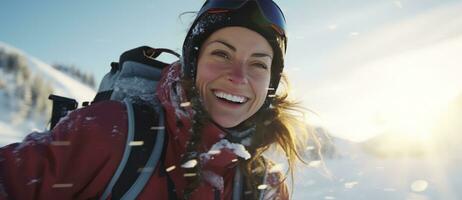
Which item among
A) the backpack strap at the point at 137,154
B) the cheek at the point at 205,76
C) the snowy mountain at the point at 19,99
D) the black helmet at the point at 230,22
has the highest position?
the black helmet at the point at 230,22

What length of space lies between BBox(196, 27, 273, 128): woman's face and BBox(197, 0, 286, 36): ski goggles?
6.6 inches

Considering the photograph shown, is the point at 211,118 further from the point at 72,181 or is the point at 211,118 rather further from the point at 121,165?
the point at 72,181

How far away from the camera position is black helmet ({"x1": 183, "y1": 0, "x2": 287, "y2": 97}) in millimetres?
2471

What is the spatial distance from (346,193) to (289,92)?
5535 millimetres

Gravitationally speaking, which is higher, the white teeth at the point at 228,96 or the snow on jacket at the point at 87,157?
the white teeth at the point at 228,96

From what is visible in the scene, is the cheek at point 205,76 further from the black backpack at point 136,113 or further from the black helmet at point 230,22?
the black backpack at point 136,113

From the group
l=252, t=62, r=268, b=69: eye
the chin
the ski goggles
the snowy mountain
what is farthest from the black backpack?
the snowy mountain

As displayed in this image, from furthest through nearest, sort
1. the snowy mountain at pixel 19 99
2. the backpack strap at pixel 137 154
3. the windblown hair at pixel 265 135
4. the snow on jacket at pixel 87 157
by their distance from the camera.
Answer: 1. the snowy mountain at pixel 19 99
2. the windblown hair at pixel 265 135
3. the backpack strap at pixel 137 154
4. the snow on jacket at pixel 87 157

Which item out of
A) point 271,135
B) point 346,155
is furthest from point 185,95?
point 346,155

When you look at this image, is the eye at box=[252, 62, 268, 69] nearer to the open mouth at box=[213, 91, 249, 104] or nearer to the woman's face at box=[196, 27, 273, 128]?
the woman's face at box=[196, 27, 273, 128]

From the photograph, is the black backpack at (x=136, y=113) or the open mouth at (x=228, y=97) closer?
the black backpack at (x=136, y=113)

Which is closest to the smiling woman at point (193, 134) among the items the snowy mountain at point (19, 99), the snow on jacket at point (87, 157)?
the snow on jacket at point (87, 157)

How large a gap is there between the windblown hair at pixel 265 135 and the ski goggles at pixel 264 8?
0.48 meters

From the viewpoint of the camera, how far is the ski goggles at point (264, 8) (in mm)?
2537
